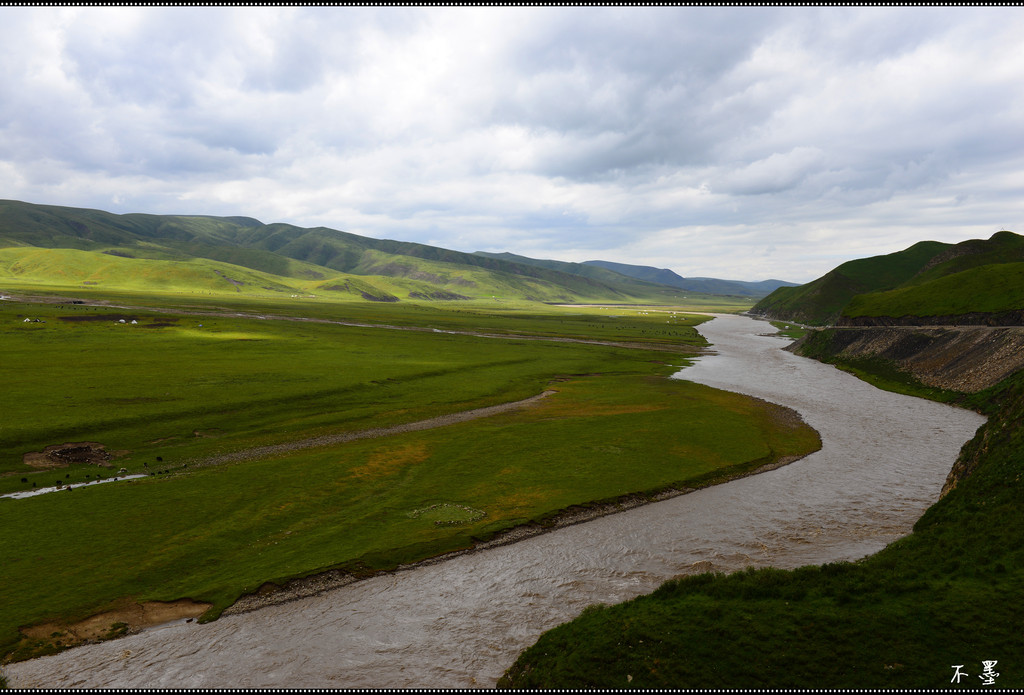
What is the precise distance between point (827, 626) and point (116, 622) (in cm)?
2989

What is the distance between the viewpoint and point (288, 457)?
42812 mm

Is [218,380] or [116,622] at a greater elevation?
[218,380]

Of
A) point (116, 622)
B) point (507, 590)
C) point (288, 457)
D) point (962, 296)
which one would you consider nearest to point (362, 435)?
point (288, 457)

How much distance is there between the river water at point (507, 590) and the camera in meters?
19.1

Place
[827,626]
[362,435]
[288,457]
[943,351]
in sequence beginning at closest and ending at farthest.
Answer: [827,626] → [288,457] → [362,435] → [943,351]

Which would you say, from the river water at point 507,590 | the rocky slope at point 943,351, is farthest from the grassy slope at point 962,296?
the river water at point 507,590

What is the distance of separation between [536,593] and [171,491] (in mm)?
28188

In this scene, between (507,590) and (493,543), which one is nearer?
(507,590)

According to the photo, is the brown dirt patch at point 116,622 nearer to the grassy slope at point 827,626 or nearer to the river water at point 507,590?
the river water at point 507,590

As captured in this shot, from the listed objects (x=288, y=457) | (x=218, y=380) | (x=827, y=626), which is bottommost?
(x=288, y=457)

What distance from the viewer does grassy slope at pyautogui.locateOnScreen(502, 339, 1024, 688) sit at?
14977mm

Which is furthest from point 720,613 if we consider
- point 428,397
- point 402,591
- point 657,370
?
point 657,370

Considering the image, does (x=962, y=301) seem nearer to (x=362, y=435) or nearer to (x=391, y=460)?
(x=391, y=460)

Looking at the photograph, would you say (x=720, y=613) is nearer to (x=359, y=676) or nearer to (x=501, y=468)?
(x=359, y=676)
